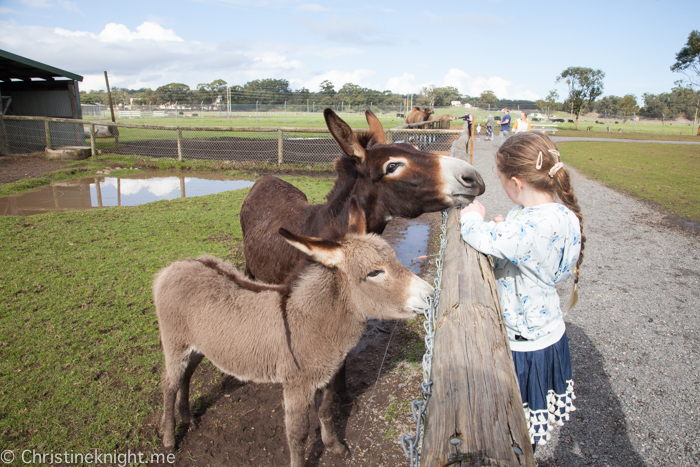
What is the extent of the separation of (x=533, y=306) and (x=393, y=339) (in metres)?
2.77

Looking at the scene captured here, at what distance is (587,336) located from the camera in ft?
16.0

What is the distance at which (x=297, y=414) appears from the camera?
269cm

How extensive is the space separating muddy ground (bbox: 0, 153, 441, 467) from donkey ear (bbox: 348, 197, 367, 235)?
1640mm

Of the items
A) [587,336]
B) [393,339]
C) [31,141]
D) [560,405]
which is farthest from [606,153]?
[31,141]

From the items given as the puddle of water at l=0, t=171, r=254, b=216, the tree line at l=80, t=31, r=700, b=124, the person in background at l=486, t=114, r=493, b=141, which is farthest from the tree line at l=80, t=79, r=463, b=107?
the puddle of water at l=0, t=171, r=254, b=216

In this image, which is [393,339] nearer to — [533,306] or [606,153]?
[533,306]

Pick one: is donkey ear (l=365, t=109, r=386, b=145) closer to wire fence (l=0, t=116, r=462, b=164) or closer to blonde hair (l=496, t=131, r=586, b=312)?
blonde hair (l=496, t=131, r=586, b=312)

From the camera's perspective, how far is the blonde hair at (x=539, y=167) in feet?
7.11

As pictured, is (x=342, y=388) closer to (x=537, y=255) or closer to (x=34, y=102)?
(x=537, y=255)

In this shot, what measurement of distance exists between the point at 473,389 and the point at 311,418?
2.62m

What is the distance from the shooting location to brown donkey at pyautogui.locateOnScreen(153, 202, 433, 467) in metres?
2.60

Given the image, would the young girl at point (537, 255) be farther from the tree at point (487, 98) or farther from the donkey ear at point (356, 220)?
the tree at point (487, 98)

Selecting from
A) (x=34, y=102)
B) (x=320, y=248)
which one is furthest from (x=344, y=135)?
(x=34, y=102)

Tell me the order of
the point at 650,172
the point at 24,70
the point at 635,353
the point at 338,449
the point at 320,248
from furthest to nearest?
the point at 24,70
the point at 650,172
the point at 635,353
the point at 338,449
the point at 320,248
